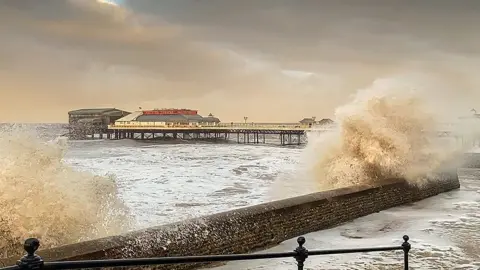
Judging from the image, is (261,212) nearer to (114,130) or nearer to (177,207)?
(177,207)

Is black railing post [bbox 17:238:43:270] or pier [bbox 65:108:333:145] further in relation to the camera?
pier [bbox 65:108:333:145]

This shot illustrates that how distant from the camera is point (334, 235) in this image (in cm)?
938

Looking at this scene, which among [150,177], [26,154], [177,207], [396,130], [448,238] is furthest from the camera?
[150,177]

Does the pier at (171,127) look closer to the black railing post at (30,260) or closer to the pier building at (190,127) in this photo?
the pier building at (190,127)

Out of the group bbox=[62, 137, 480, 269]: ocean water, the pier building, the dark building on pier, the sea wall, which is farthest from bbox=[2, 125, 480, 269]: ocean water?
the dark building on pier

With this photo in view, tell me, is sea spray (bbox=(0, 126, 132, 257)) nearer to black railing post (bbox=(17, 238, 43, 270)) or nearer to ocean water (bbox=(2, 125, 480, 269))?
ocean water (bbox=(2, 125, 480, 269))

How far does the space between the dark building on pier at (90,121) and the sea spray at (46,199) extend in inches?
3487

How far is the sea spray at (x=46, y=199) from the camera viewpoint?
267 inches

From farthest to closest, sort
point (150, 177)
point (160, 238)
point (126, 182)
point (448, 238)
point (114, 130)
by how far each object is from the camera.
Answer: point (114, 130), point (150, 177), point (126, 182), point (448, 238), point (160, 238)

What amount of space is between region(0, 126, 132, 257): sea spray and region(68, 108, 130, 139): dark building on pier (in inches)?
3487

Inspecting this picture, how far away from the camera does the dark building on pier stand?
97.0m

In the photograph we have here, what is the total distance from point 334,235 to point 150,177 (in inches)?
565

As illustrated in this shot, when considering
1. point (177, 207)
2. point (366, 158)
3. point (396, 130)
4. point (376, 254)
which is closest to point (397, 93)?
point (396, 130)

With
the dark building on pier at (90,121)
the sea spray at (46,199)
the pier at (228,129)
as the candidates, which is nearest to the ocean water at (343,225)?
the sea spray at (46,199)
